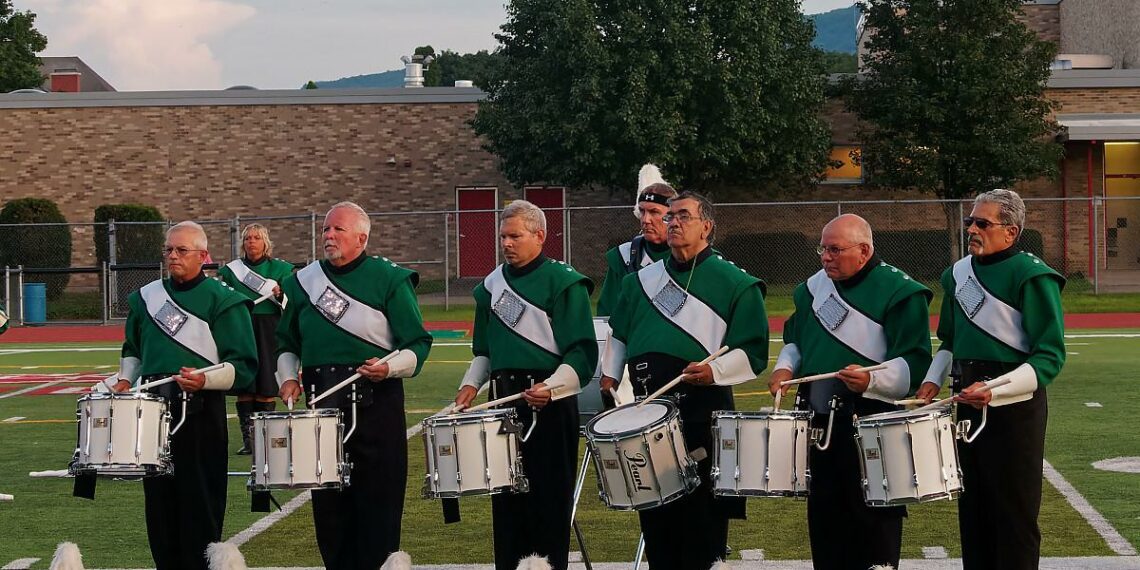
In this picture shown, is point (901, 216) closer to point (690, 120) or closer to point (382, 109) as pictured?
point (690, 120)

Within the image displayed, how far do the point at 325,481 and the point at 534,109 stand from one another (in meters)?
24.3

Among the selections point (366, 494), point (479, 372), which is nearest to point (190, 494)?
point (366, 494)

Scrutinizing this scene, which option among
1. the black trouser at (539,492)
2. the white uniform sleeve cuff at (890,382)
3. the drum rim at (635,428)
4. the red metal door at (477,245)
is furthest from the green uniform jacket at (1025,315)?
the red metal door at (477,245)

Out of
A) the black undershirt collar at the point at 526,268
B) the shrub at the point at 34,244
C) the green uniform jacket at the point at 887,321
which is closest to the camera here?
the green uniform jacket at the point at 887,321

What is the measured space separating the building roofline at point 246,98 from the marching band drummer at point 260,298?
22785mm

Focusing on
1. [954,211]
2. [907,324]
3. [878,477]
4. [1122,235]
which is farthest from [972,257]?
[1122,235]

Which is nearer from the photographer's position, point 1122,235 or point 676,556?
point 676,556

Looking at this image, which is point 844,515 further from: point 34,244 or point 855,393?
point 34,244

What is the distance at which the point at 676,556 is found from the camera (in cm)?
654

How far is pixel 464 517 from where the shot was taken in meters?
9.44

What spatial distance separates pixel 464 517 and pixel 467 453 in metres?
3.17

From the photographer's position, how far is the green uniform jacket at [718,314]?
21.4ft

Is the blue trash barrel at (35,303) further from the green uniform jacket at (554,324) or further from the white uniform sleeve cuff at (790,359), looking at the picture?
the white uniform sleeve cuff at (790,359)

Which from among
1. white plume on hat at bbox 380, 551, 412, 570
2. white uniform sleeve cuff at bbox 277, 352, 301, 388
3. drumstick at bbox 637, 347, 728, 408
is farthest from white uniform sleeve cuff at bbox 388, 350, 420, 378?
drumstick at bbox 637, 347, 728, 408
